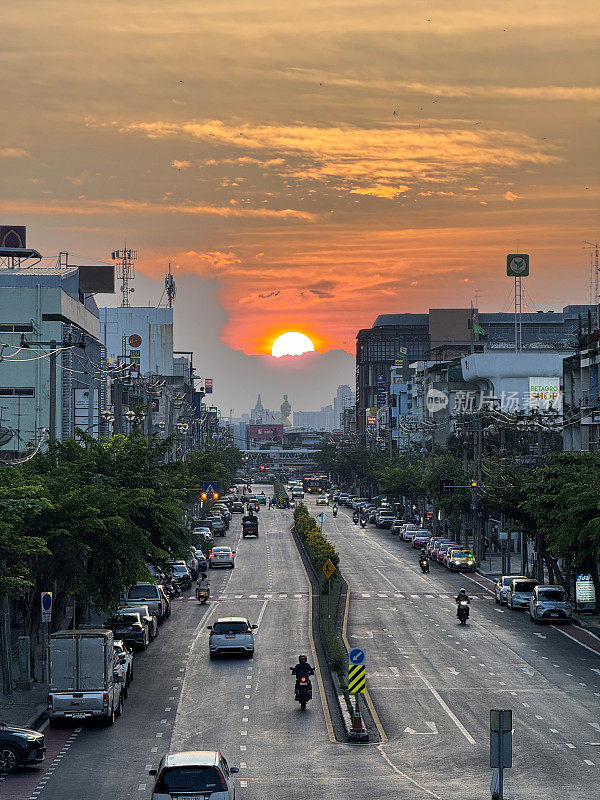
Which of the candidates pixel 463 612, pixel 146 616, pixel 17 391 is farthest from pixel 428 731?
pixel 17 391

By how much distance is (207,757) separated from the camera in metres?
24.8

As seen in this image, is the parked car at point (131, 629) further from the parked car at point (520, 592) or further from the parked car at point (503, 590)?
Result: the parked car at point (503, 590)

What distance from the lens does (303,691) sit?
39.7m

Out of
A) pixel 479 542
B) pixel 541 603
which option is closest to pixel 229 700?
pixel 541 603

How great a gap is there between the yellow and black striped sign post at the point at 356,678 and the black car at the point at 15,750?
979 centimetres

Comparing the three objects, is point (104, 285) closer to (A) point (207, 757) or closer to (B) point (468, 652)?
(B) point (468, 652)

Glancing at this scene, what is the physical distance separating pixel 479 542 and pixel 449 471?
2334 cm

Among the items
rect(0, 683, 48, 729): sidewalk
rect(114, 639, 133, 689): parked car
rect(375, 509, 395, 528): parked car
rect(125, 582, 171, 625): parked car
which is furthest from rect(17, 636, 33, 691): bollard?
rect(375, 509, 395, 528): parked car

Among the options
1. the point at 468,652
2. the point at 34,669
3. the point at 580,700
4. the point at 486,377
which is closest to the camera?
the point at 580,700

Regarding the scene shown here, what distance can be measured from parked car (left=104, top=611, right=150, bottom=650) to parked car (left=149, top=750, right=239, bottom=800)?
98.8 ft

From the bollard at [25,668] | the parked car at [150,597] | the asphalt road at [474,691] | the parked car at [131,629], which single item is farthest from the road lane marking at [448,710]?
the parked car at [150,597]

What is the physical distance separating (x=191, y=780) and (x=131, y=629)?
1218 inches

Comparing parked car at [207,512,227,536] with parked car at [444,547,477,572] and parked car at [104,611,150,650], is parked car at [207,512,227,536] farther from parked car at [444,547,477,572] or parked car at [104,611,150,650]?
parked car at [104,611,150,650]

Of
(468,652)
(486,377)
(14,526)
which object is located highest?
(486,377)
